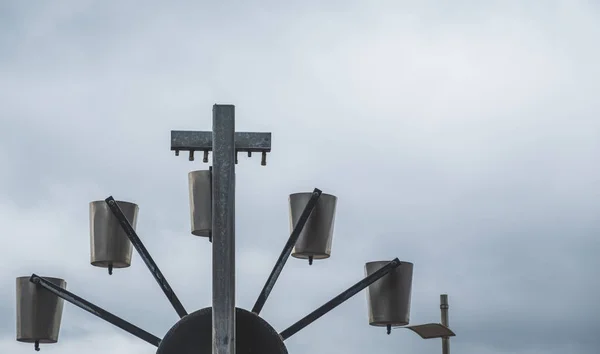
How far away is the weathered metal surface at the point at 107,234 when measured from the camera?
29.4ft

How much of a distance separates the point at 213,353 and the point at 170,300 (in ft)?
3.80

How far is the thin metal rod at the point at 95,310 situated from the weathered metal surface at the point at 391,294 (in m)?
1.90

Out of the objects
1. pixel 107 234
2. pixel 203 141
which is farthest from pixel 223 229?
pixel 107 234

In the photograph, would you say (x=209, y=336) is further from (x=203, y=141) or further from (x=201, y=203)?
(x=203, y=141)

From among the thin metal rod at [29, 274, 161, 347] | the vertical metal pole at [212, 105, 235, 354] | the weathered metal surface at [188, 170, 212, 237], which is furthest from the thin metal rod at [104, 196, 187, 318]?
the vertical metal pole at [212, 105, 235, 354]

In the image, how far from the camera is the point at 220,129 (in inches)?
319

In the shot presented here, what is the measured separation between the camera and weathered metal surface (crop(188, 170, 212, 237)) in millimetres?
8781

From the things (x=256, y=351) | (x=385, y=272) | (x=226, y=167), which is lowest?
(x=256, y=351)

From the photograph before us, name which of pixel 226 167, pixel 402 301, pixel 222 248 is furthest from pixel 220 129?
pixel 402 301

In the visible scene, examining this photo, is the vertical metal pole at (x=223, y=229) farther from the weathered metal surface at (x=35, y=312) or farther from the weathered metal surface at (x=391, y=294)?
the weathered metal surface at (x=35, y=312)

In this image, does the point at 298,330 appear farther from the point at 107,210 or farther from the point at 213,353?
the point at 107,210

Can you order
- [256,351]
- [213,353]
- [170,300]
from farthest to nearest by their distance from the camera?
[170,300]
[256,351]
[213,353]

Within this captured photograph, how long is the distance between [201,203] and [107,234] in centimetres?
86

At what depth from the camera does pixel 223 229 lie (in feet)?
25.7
